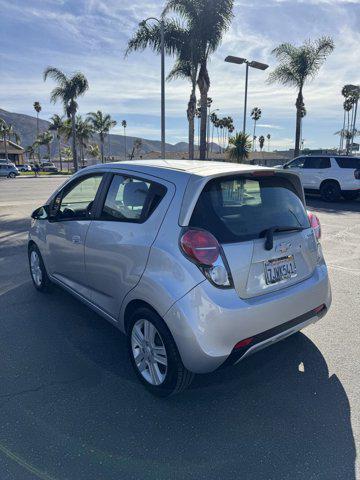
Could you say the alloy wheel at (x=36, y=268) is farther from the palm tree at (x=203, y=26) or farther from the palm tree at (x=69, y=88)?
the palm tree at (x=69, y=88)

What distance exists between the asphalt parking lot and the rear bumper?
45cm

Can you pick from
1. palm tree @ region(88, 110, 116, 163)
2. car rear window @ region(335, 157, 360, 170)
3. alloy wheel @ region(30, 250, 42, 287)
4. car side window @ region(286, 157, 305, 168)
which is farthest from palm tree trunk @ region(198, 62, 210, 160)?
palm tree @ region(88, 110, 116, 163)

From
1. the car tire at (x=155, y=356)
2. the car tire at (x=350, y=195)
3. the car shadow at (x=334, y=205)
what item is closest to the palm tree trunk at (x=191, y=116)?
the car shadow at (x=334, y=205)

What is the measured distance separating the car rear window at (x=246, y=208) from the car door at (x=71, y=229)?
4.50 feet

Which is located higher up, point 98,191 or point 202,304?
point 98,191

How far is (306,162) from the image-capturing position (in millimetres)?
16266

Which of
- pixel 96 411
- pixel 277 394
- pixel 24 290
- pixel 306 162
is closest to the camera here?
pixel 96 411

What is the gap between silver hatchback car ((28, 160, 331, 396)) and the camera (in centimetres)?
259

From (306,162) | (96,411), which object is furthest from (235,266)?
(306,162)

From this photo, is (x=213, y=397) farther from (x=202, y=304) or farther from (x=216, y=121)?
(x=216, y=121)

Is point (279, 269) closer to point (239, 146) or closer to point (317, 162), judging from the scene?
point (317, 162)

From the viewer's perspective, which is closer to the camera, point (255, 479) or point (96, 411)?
point (255, 479)

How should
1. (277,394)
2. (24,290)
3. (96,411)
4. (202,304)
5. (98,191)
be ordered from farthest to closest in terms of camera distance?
(24,290)
(98,191)
(277,394)
(96,411)
(202,304)

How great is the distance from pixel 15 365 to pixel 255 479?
87.3 inches
